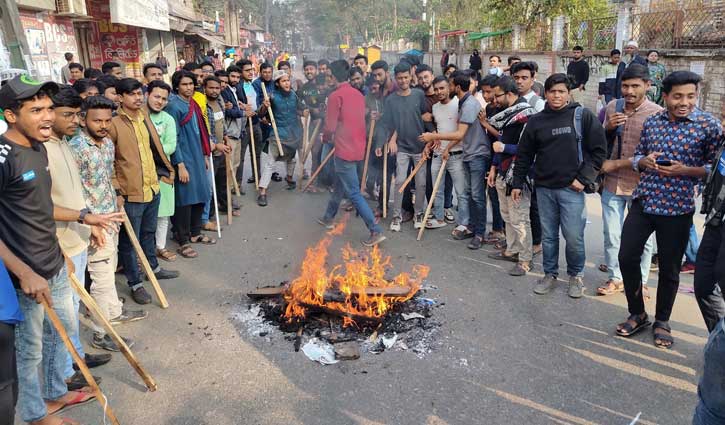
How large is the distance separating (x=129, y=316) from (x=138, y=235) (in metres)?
0.94

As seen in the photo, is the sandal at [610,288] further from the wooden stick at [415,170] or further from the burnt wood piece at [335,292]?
the wooden stick at [415,170]

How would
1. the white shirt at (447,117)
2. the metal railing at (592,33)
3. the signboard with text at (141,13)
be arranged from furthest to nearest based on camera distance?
1. the metal railing at (592,33)
2. the signboard with text at (141,13)
3. the white shirt at (447,117)

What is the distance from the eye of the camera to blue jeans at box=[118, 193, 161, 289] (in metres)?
5.10

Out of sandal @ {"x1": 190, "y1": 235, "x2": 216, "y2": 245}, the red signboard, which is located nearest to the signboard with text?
the red signboard

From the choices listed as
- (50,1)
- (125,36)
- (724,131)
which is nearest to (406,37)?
(125,36)

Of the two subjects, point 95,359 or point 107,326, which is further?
point 95,359

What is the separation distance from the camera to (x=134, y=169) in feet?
16.5

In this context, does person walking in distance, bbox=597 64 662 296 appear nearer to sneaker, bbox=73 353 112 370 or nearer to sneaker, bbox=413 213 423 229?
sneaker, bbox=413 213 423 229

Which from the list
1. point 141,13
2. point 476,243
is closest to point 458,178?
point 476,243

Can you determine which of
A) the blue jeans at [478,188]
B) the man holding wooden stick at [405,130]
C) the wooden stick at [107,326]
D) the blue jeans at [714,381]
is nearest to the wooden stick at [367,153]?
the man holding wooden stick at [405,130]

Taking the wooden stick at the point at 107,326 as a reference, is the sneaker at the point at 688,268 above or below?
below

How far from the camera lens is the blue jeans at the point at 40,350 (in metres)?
2.96

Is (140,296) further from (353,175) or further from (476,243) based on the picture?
(476,243)

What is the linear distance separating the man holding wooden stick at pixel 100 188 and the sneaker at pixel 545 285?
3791mm
